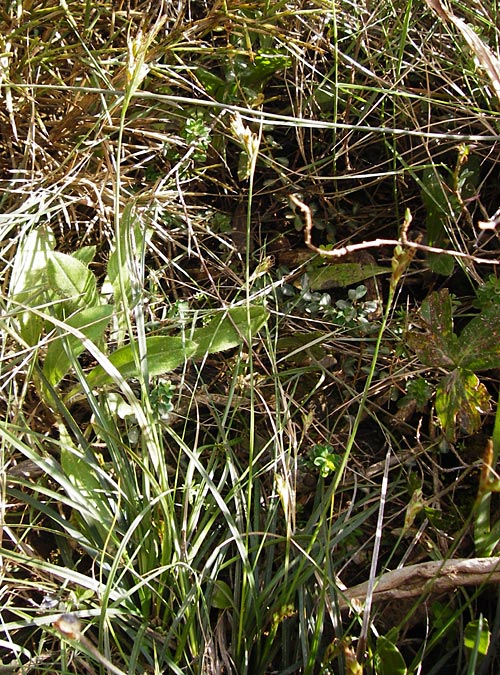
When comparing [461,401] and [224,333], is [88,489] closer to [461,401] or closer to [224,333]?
[224,333]

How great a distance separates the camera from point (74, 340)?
1124 mm

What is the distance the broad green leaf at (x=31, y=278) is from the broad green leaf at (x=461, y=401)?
27.9 inches

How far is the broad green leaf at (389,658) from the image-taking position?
0.92 metres

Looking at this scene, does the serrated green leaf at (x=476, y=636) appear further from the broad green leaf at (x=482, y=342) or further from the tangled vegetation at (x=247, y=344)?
the broad green leaf at (x=482, y=342)

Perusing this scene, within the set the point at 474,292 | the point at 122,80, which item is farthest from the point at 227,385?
the point at 122,80

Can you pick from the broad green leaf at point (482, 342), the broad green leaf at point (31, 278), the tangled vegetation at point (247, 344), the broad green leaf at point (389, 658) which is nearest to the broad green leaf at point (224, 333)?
the tangled vegetation at point (247, 344)

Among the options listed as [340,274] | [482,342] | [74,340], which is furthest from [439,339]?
[74,340]

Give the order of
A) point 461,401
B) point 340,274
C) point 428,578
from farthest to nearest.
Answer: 1. point 340,274
2. point 461,401
3. point 428,578

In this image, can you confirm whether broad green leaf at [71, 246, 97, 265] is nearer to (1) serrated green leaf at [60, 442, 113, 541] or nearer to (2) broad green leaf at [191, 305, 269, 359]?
(2) broad green leaf at [191, 305, 269, 359]

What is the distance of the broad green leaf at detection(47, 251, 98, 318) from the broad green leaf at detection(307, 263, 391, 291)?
0.45m

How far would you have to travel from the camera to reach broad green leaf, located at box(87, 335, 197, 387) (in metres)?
1.11

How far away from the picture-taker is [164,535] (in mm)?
994

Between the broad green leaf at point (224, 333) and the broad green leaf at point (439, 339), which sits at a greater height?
the broad green leaf at point (224, 333)

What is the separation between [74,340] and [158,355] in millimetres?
143
